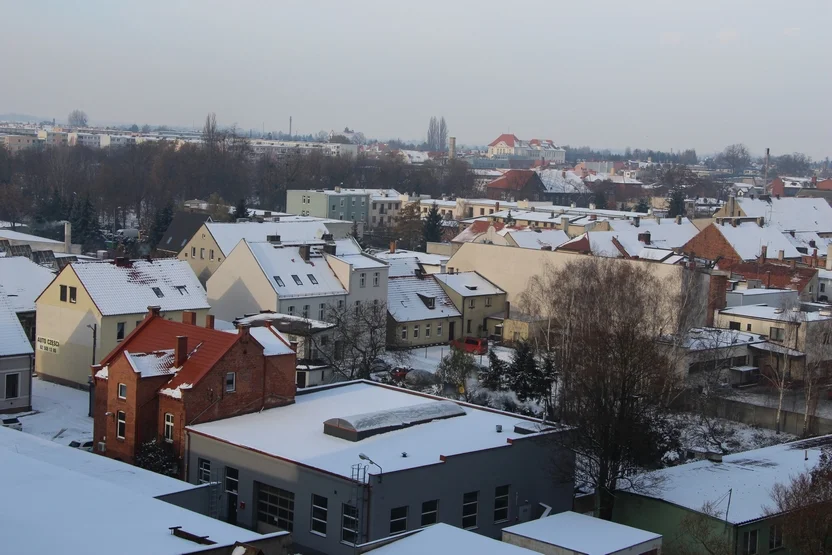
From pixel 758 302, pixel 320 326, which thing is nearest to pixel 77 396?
pixel 320 326

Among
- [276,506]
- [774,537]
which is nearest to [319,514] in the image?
[276,506]

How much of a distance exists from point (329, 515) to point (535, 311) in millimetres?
21837

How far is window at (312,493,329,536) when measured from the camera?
65.5 feet

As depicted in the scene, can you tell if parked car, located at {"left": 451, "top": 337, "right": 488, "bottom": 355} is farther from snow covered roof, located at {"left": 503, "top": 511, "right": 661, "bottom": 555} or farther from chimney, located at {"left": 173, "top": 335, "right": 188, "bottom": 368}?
snow covered roof, located at {"left": 503, "top": 511, "right": 661, "bottom": 555}

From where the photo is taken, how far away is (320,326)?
34.2 m

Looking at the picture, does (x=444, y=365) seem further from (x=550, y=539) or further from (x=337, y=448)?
(x=550, y=539)

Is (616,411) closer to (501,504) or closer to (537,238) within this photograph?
(501,504)

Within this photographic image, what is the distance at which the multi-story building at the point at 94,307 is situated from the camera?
3216 centimetres

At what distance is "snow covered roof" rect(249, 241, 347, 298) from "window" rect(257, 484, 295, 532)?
663 inches

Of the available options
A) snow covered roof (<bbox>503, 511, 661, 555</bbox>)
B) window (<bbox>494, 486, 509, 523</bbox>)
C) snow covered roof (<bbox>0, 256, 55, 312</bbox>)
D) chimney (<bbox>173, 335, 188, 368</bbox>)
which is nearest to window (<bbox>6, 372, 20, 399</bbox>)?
snow covered roof (<bbox>0, 256, 55, 312</bbox>)

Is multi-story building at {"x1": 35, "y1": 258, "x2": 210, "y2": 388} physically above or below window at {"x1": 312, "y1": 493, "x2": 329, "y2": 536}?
above

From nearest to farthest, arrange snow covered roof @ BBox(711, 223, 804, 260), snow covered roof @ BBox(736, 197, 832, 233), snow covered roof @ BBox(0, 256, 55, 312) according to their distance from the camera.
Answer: snow covered roof @ BBox(0, 256, 55, 312) < snow covered roof @ BBox(711, 223, 804, 260) < snow covered roof @ BBox(736, 197, 832, 233)

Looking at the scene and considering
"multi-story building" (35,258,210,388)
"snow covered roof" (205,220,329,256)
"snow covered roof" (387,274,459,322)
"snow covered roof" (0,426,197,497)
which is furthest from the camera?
"snow covered roof" (205,220,329,256)

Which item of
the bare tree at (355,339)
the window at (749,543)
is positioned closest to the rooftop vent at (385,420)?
the window at (749,543)
